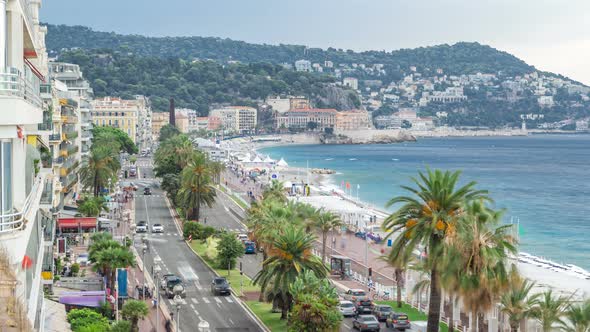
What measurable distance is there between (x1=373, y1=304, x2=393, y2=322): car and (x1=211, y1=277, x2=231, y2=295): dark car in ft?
30.7

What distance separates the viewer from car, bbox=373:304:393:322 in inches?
1671

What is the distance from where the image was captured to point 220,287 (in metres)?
48.5

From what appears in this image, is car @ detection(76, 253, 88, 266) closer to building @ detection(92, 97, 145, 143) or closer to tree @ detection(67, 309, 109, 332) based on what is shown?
tree @ detection(67, 309, 109, 332)

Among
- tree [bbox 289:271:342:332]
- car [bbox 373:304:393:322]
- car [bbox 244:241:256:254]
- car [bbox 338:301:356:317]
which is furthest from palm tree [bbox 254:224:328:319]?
car [bbox 244:241:256:254]

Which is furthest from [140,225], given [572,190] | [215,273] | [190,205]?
[572,190]

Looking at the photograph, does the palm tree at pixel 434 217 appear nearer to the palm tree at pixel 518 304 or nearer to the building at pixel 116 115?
the palm tree at pixel 518 304

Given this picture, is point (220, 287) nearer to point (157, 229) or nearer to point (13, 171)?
point (157, 229)

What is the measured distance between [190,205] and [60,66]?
40624mm

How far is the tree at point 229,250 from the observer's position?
181ft

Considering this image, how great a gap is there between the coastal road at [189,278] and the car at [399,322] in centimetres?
643

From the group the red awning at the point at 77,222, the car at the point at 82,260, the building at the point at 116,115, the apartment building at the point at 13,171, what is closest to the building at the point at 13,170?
the apartment building at the point at 13,171

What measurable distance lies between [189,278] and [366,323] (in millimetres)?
16755

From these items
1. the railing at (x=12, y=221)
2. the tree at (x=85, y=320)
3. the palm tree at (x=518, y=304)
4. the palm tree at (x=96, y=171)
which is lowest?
the tree at (x=85, y=320)

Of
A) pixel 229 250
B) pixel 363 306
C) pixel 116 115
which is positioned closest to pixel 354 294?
pixel 363 306
